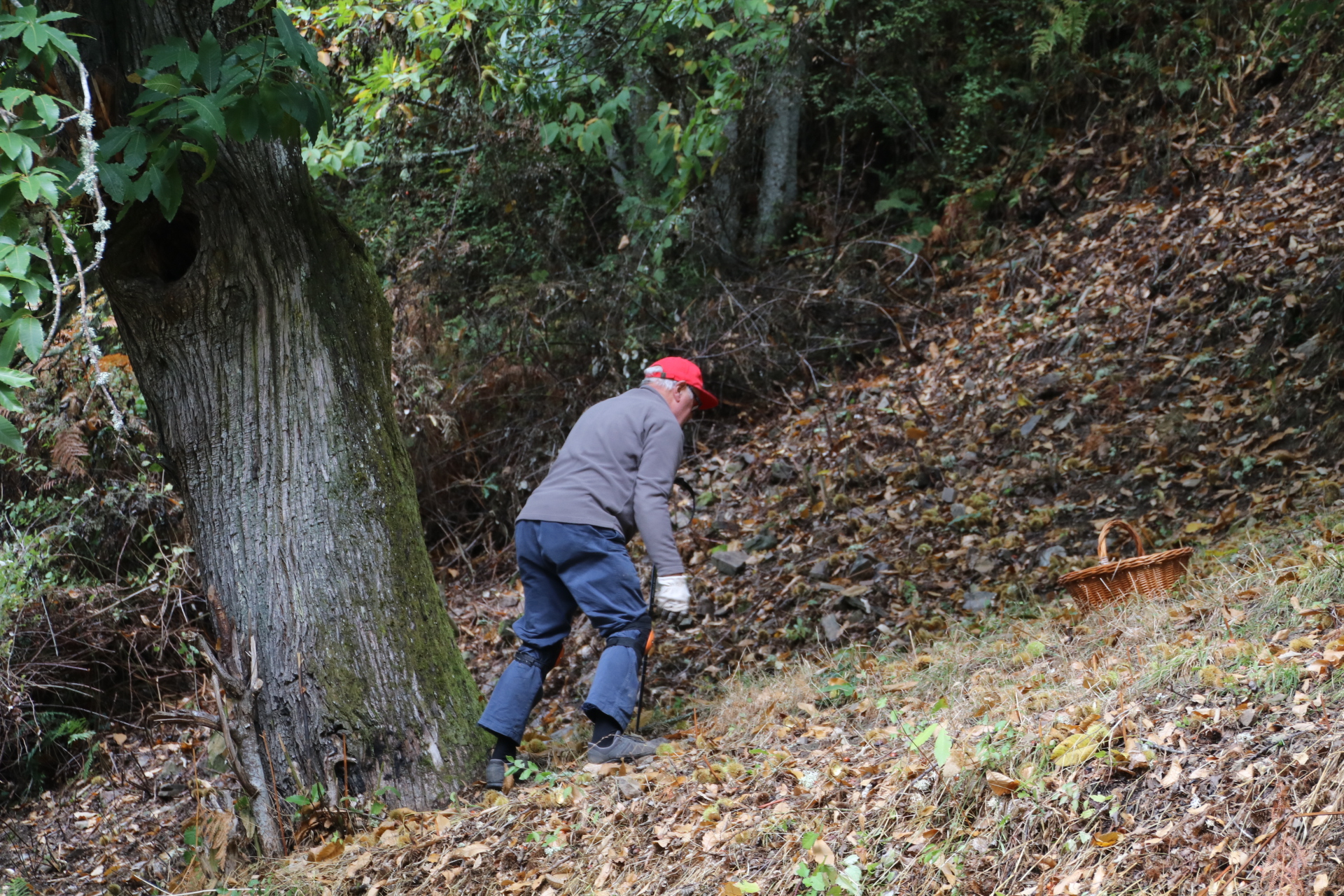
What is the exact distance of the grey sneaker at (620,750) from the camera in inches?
169

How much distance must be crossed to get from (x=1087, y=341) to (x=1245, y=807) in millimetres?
5632

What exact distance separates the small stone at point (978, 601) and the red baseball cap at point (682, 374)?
1.92 meters

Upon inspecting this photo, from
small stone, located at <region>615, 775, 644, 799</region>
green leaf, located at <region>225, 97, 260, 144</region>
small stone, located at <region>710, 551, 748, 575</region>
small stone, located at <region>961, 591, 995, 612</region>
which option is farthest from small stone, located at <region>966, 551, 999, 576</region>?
green leaf, located at <region>225, 97, 260, 144</region>

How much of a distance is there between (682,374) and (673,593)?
1158 mm

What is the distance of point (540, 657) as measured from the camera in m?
4.53

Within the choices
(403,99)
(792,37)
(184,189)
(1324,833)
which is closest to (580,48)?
(403,99)

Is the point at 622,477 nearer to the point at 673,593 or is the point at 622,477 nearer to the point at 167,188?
the point at 673,593

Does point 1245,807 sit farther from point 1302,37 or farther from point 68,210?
point 1302,37

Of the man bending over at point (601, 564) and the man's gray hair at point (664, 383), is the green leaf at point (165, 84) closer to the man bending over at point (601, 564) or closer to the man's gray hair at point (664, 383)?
the man bending over at point (601, 564)

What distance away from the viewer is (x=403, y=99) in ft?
25.0

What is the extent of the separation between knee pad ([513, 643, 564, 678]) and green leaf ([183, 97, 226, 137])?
95.5 inches

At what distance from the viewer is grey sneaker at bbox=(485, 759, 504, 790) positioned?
4140 millimetres

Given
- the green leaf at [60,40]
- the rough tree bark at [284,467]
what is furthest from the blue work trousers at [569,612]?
the green leaf at [60,40]

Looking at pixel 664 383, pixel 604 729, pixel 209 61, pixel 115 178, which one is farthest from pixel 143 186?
pixel 604 729
